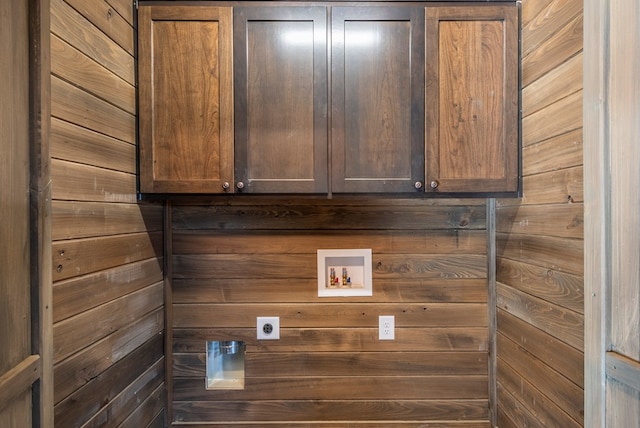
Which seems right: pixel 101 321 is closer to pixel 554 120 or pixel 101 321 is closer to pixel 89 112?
pixel 89 112

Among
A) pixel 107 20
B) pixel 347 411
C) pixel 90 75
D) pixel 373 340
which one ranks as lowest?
pixel 347 411

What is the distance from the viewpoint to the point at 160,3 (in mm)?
1303

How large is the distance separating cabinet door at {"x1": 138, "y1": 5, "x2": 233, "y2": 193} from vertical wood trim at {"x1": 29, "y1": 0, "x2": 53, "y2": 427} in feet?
1.59

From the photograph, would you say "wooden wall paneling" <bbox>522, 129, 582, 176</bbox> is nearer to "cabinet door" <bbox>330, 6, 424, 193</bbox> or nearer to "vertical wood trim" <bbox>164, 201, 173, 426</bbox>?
"cabinet door" <bbox>330, 6, 424, 193</bbox>

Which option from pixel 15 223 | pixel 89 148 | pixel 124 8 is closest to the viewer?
pixel 15 223

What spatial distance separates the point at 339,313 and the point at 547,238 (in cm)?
85

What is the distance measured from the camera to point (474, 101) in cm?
131

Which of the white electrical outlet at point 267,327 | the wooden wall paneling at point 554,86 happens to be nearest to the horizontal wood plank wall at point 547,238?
the wooden wall paneling at point 554,86

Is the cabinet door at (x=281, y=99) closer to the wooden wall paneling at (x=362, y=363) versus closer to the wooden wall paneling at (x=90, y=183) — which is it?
the wooden wall paneling at (x=90, y=183)

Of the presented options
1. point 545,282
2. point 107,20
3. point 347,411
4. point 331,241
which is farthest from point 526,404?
point 107,20

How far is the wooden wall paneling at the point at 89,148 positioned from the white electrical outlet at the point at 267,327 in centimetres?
80

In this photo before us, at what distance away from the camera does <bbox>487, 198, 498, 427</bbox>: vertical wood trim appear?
154 cm

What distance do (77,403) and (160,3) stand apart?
1.33m

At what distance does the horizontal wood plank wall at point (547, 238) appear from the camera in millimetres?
1025
